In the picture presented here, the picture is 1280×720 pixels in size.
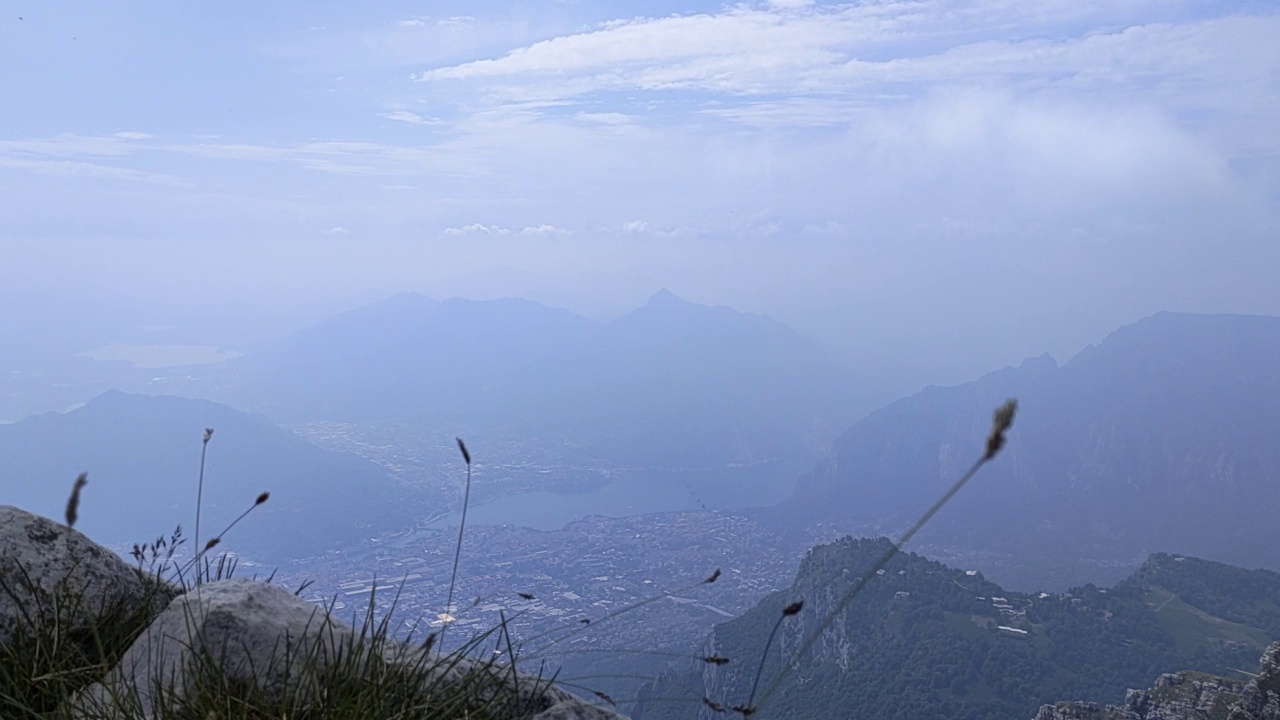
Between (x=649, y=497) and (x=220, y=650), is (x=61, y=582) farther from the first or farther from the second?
(x=649, y=497)

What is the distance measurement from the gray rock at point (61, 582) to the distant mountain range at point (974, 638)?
18662 millimetres

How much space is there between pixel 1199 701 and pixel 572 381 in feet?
461

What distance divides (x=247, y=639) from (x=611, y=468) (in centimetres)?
9709

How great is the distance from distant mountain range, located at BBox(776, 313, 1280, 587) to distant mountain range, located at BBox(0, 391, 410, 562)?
3641 cm

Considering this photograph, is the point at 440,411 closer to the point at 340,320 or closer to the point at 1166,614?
the point at 340,320

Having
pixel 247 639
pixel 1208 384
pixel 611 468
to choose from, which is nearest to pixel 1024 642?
pixel 247 639

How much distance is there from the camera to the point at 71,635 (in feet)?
11.4

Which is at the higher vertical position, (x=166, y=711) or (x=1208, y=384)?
(x=166, y=711)

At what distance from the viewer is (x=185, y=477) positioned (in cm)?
7219

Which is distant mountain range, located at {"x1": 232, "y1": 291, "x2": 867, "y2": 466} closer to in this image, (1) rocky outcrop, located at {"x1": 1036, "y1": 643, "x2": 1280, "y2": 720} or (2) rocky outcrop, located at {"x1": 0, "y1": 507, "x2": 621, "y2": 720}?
(1) rocky outcrop, located at {"x1": 1036, "y1": 643, "x2": 1280, "y2": 720}

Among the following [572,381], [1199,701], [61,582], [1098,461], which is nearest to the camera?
[61,582]

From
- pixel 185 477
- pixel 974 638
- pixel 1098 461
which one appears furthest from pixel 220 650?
pixel 1098 461

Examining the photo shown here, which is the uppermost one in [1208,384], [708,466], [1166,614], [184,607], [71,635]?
[184,607]

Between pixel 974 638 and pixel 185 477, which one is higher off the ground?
pixel 974 638
